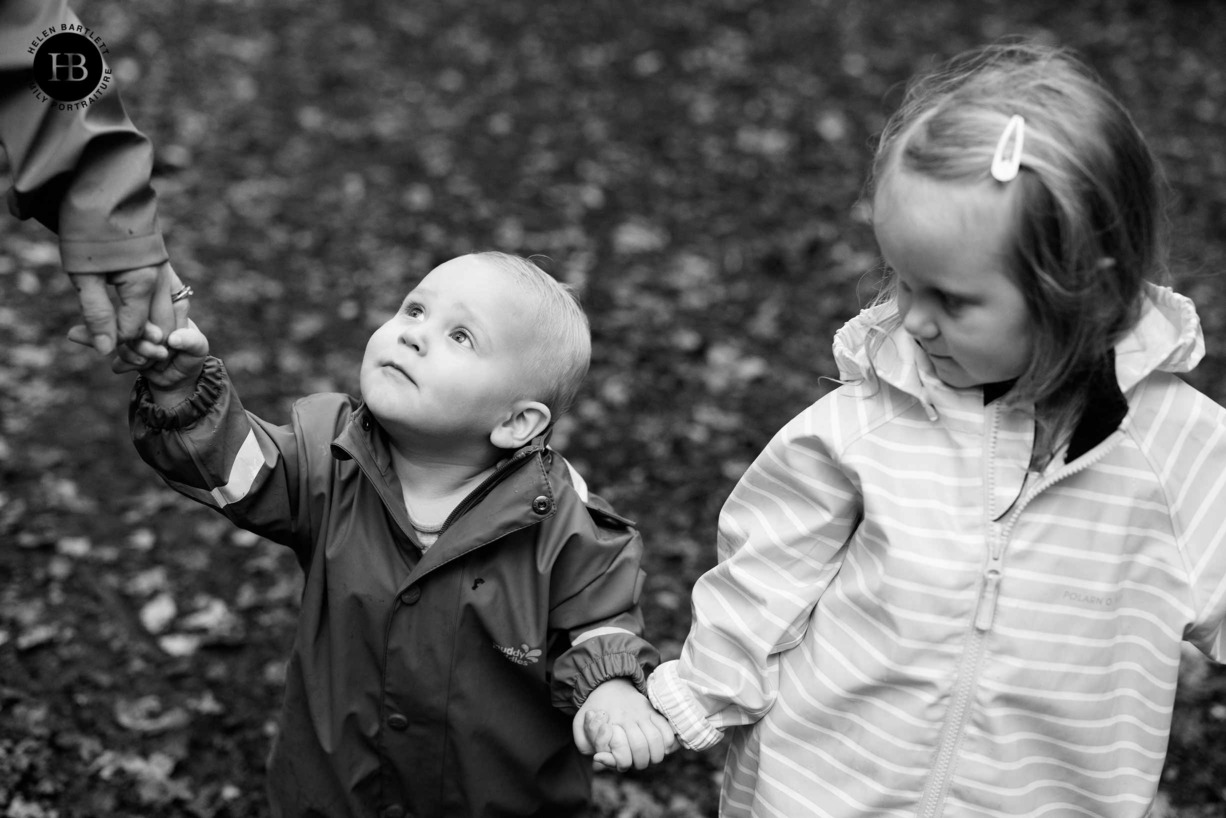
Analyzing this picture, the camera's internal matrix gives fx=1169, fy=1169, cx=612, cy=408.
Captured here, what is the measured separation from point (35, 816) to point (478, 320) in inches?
81.6

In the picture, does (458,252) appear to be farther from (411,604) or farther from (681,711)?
(681,711)

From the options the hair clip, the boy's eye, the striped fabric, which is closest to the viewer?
the hair clip

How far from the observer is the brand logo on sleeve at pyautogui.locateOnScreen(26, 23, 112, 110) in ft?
8.21

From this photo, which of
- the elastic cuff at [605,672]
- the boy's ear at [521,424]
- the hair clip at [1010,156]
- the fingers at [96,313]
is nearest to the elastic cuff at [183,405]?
the fingers at [96,313]

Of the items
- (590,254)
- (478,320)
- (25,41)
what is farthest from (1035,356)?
(590,254)

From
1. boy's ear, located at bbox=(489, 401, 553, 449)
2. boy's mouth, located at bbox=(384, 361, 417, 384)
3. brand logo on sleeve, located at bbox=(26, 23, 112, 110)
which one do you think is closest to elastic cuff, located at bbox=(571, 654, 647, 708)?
boy's ear, located at bbox=(489, 401, 553, 449)

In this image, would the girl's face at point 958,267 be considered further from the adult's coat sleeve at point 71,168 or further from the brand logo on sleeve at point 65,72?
the brand logo on sleeve at point 65,72

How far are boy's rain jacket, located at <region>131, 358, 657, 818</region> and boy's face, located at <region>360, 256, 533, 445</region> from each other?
0.38 feet

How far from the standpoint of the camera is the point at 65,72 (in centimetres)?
253

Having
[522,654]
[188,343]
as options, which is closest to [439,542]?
[522,654]

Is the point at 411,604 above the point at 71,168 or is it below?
below

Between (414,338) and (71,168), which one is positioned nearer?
(414,338)

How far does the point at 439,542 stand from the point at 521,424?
0.97ft

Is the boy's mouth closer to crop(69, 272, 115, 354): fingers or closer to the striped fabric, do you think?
crop(69, 272, 115, 354): fingers
